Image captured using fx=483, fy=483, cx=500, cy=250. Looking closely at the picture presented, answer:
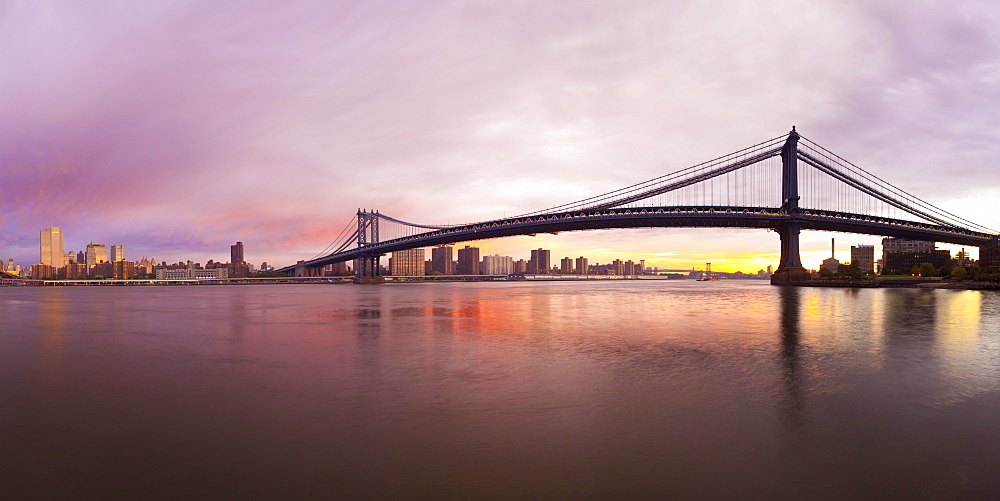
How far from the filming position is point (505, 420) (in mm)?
7758

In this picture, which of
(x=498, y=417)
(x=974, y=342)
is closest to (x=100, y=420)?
(x=498, y=417)

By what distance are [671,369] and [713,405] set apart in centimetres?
330

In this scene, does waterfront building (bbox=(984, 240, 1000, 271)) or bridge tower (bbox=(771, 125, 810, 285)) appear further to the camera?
waterfront building (bbox=(984, 240, 1000, 271))

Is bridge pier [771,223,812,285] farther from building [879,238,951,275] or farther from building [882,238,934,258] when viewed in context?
building [882,238,934,258]

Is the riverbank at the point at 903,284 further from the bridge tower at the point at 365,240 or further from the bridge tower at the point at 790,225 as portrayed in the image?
the bridge tower at the point at 365,240

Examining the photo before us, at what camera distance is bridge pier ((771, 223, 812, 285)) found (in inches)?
2554

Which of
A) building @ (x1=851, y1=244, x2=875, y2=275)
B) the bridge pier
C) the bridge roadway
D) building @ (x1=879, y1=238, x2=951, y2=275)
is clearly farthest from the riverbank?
building @ (x1=851, y1=244, x2=875, y2=275)

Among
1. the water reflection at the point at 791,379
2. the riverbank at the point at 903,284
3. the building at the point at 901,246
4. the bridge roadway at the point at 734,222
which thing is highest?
the bridge roadway at the point at 734,222

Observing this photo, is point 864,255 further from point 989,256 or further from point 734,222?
point 734,222

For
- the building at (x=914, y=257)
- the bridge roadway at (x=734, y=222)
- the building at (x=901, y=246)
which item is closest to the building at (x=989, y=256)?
the bridge roadway at (x=734, y=222)

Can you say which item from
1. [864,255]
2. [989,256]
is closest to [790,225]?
[989,256]

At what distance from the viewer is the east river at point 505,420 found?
5492 mm

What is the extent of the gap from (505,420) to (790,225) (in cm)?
6944

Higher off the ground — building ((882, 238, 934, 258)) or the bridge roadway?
the bridge roadway
